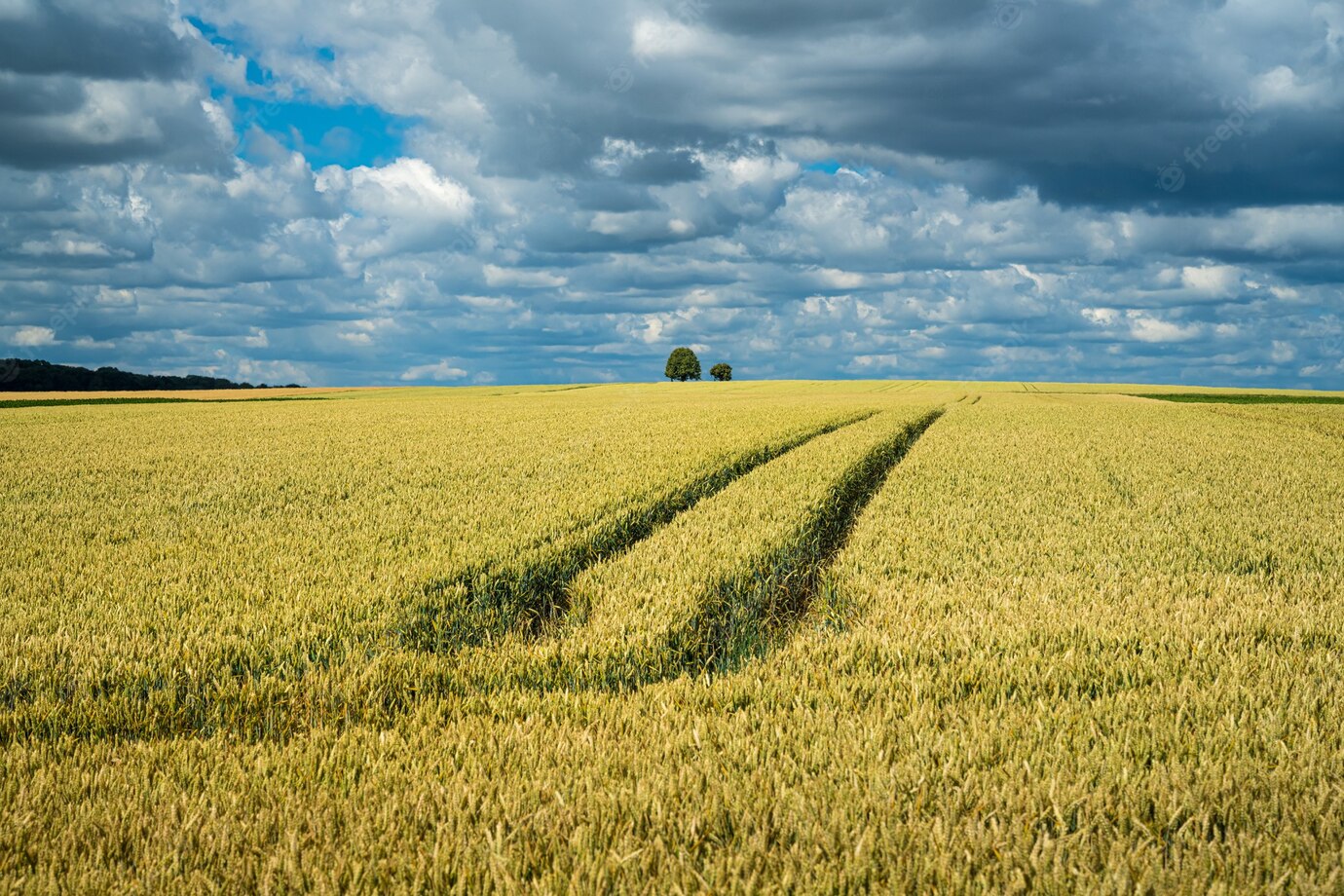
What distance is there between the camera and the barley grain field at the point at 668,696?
3.14 m

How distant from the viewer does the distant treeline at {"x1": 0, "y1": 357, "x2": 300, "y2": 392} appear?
275 ft

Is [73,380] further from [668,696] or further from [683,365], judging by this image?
[668,696]

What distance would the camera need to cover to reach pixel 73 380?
86.8 metres

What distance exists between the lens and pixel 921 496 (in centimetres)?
1195

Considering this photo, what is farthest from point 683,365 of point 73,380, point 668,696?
point 668,696

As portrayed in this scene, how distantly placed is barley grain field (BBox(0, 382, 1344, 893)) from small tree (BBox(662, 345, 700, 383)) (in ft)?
413

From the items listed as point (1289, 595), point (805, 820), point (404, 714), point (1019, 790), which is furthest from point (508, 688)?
point (1289, 595)

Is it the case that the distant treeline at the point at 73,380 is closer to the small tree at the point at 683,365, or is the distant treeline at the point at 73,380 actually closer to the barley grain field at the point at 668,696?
the small tree at the point at 683,365

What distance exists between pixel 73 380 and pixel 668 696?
339 feet

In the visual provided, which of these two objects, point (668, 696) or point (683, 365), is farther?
point (683, 365)

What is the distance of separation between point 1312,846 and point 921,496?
8.92 metres

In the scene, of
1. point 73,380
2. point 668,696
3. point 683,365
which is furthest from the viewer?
point 683,365

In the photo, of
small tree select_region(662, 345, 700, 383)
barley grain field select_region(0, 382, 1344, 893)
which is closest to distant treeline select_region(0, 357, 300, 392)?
small tree select_region(662, 345, 700, 383)

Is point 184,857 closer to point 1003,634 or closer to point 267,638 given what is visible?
point 267,638
